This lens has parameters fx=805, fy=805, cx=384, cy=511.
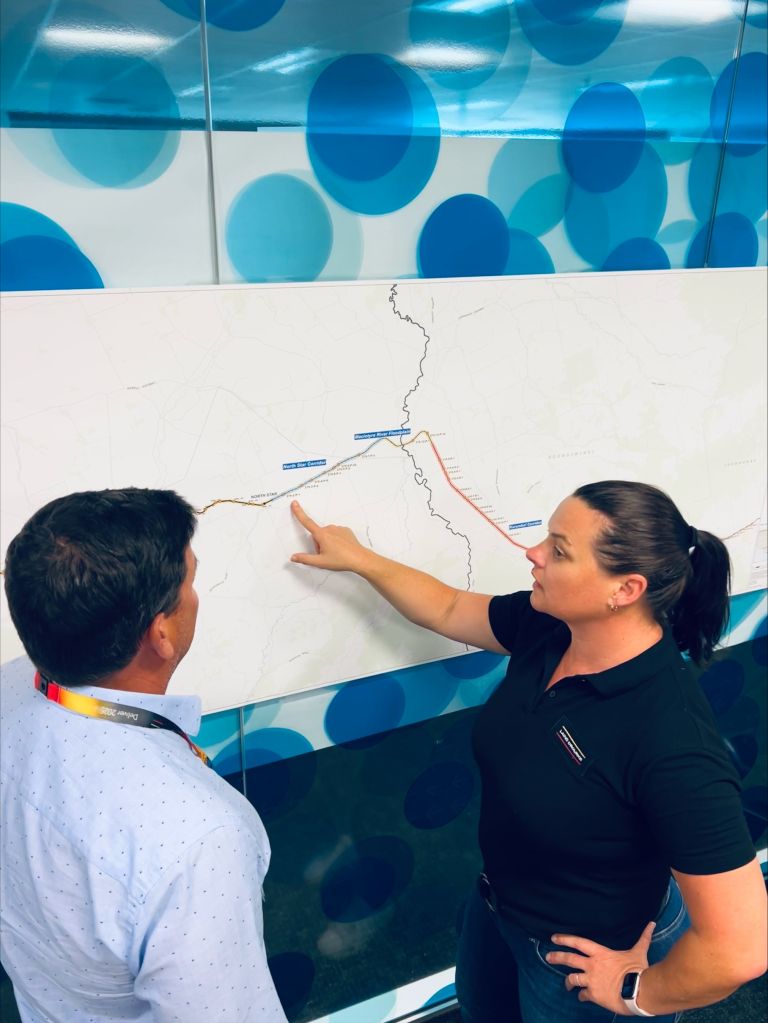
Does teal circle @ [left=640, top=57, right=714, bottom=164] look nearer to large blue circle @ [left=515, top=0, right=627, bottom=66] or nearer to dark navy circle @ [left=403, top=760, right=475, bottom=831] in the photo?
large blue circle @ [left=515, top=0, right=627, bottom=66]

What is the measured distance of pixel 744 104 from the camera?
203 cm

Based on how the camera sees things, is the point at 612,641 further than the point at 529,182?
No

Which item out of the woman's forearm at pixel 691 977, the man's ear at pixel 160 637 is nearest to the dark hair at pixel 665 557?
the woman's forearm at pixel 691 977

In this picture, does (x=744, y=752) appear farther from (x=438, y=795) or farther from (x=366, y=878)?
(x=366, y=878)

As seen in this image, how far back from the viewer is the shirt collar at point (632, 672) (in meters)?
1.38

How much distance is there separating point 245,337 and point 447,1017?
2.06m

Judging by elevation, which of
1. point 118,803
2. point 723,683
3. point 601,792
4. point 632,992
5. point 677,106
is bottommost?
point 723,683

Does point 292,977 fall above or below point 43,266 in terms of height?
below

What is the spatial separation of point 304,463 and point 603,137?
1050 mm

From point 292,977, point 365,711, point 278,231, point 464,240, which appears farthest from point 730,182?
point 292,977

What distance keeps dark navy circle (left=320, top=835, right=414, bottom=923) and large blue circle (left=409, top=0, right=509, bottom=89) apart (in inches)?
77.2

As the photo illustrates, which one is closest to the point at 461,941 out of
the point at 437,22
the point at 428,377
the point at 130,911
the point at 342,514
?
the point at 342,514

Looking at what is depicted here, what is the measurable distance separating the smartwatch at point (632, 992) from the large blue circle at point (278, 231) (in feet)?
4.73

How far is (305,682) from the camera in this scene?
73.9 inches
